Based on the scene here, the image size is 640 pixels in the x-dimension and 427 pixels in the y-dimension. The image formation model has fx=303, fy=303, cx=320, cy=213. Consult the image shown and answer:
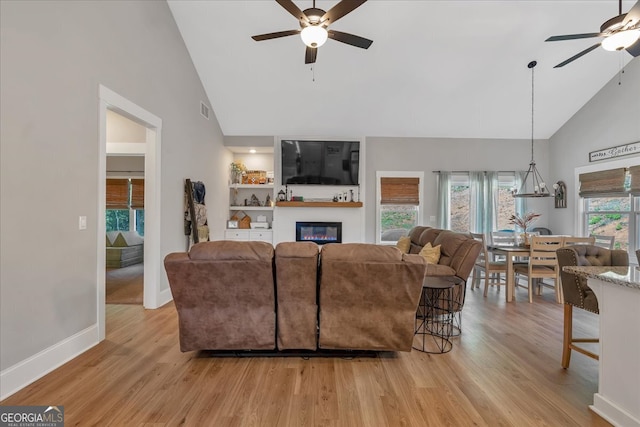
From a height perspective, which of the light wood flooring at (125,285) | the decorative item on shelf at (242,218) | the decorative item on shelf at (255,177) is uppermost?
the decorative item on shelf at (255,177)

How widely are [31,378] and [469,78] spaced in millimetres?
6785

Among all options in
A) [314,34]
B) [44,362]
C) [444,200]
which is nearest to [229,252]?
[44,362]

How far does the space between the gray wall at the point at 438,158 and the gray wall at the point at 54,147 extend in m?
4.59

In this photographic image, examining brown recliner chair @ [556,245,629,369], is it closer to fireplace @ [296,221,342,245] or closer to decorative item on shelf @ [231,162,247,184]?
fireplace @ [296,221,342,245]

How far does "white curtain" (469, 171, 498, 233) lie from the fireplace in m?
2.94

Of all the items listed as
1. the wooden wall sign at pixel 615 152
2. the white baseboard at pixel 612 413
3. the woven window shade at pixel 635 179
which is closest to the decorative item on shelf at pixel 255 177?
the white baseboard at pixel 612 413

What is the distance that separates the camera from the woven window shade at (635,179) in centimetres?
472

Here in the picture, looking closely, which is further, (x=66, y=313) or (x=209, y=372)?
(x=66, y=313)

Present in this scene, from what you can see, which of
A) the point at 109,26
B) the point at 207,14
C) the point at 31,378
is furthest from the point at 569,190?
the point at 31,378

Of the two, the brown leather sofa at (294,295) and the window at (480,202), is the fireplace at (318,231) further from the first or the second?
the brown leather sofa at (294,295)

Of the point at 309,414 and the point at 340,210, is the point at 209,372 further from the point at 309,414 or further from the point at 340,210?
the point at 340,210

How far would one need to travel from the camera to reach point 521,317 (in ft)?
12.2

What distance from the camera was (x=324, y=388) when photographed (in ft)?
7.22

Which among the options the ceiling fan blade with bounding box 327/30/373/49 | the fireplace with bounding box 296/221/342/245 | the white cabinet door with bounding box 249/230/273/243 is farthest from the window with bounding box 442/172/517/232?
the ceiling fan blade with bounding box 327/30/373/49
